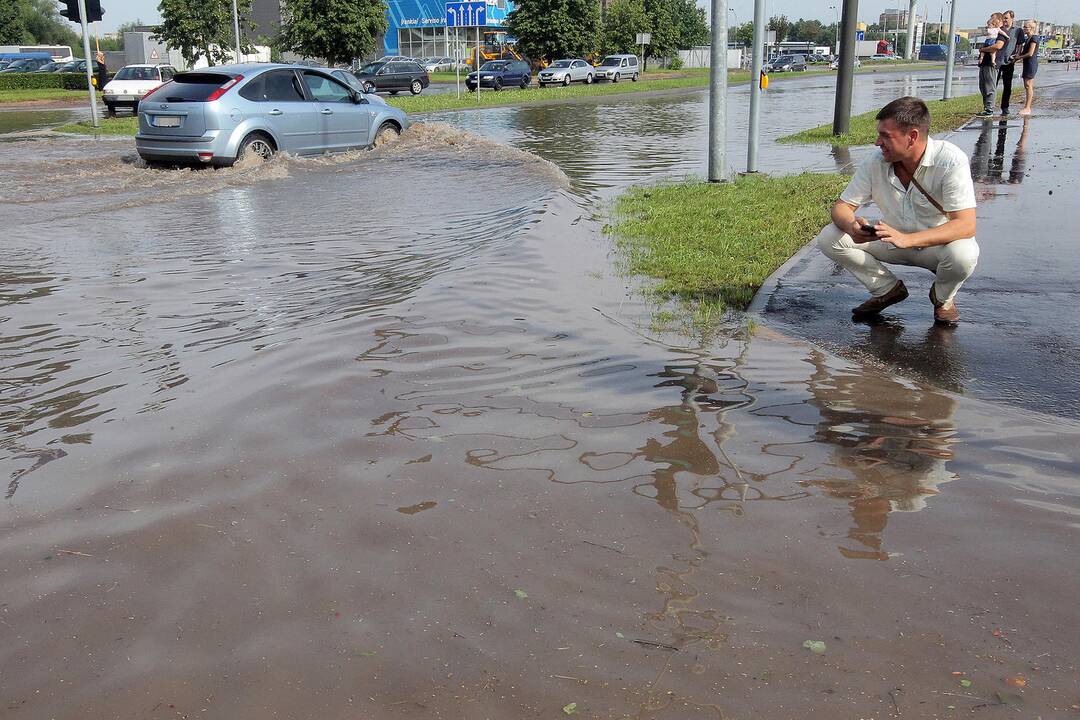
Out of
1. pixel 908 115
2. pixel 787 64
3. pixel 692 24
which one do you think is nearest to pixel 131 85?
pixel 908 115

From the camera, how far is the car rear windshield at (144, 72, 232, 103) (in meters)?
13.6

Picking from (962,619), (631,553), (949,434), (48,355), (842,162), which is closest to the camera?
(962,619)

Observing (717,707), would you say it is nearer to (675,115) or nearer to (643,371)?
(643,371)

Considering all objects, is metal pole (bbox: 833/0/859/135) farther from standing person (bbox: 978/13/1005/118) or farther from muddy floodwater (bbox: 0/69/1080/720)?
muddy floodwater (bbox: 0/69/1080/720)

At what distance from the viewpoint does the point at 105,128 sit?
23.2m

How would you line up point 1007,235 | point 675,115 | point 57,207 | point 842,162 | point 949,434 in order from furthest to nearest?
1. point 675,115
2. point 842,162
3. point 57,207
4. point 1007,235
5. point 949,434

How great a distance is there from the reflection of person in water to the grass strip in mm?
1694

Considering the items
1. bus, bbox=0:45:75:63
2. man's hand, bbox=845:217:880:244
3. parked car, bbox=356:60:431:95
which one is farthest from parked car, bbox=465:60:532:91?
man's hand, bbox=845:217:880:244

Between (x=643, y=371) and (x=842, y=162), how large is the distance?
406 inches

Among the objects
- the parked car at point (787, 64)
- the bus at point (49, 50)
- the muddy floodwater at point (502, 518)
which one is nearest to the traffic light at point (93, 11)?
the muddy floodwater at point (502, 518)

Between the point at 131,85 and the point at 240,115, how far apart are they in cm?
1916

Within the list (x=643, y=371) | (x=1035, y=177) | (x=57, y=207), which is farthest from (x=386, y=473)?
(x=1035, y=177)

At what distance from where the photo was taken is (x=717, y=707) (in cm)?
256

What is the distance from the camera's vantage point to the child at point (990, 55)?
64.0 feet
